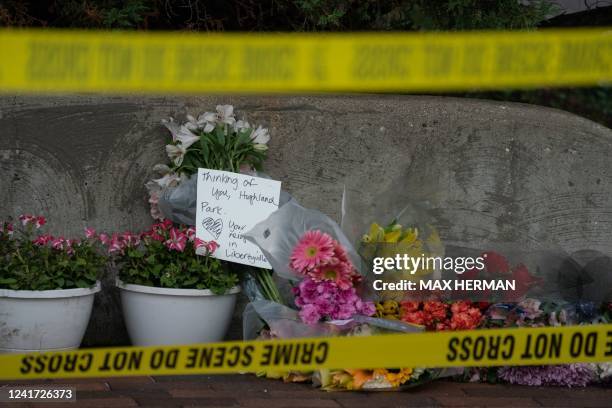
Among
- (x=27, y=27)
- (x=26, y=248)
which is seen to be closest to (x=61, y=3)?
(x=27, y=27)

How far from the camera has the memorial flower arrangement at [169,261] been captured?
478 centimetres

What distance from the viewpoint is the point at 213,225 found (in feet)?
16.5

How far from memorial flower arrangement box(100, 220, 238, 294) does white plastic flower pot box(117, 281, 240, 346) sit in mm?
48

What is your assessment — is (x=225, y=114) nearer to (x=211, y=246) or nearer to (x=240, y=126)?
(x=240, y=126)

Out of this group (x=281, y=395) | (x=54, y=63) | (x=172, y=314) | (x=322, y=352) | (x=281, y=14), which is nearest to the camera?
(x=322, y=352)

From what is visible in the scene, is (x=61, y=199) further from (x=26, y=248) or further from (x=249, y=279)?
(x=249, y=279)

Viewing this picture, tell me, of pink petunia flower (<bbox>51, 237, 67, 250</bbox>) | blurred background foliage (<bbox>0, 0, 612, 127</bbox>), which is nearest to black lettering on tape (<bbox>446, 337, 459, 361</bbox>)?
pink petunia flower (<bbox>51, 237, 67, 250</bbox>)

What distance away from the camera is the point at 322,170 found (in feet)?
17.5

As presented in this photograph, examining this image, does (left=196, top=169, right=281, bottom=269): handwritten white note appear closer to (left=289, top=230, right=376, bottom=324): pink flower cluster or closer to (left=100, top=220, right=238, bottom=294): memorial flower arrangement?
(left=100, top=220, right=238, bottom=294): memorial flower arrangement

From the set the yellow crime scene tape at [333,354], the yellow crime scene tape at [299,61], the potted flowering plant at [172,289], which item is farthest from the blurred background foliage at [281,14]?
the yellow crime scene tape at [333,354]

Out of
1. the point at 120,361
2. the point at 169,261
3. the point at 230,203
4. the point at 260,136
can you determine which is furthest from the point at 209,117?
the point at 120,361

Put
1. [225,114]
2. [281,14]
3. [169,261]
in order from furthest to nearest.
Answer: [281,14], [225,114], [169,261]

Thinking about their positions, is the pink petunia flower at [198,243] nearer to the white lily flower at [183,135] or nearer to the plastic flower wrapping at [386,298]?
the plastic flower wrapping at [386,298]

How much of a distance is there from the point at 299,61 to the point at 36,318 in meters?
1.65
